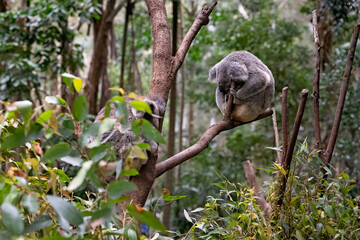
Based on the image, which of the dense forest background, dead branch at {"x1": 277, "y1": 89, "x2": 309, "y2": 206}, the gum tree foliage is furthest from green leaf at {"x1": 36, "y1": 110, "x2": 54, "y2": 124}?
the gum tree foliage

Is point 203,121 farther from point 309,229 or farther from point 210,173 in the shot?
point 309,229

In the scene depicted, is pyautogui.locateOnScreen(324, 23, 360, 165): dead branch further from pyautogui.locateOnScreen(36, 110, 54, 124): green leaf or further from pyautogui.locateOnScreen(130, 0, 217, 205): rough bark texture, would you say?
pyautogui.locateOnScreen(36, 110, 54, 124): green leaf

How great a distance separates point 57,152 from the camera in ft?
3.55

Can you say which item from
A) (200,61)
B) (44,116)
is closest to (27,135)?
(44,116)

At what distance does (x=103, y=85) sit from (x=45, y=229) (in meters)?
5.01

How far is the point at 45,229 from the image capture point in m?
1.18

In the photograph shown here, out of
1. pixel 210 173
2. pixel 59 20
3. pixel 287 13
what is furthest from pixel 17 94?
pixel 287 13

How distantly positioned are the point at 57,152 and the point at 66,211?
17 cm

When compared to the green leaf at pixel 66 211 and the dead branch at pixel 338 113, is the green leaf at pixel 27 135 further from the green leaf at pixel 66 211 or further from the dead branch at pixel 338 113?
the dead branch at pixel 338 113

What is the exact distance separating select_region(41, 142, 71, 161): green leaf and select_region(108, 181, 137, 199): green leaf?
16cm

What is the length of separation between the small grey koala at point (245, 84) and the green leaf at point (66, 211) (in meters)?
1.99

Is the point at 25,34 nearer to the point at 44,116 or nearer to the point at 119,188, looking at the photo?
the point at 44,116

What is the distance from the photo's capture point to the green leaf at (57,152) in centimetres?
107

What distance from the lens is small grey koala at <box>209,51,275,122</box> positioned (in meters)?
2.94
